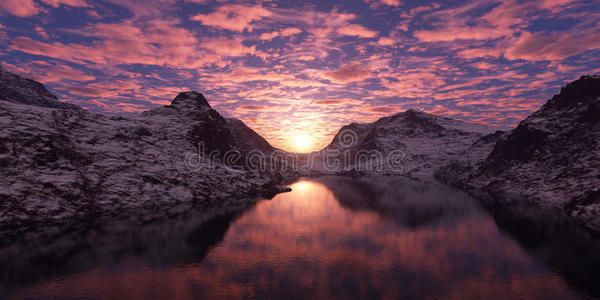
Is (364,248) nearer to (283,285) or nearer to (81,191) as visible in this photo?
(283,285)

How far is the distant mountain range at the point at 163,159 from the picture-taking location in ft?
211

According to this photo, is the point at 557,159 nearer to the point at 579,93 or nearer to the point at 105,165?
the point at 579,93

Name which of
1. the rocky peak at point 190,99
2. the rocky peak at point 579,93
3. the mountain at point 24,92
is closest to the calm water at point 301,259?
the rocky peak at point 190,99

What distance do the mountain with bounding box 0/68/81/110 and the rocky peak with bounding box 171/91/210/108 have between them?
65.9 m

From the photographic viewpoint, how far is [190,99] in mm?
142000

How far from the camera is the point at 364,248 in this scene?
47812mm

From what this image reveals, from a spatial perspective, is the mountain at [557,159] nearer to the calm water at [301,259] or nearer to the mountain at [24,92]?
the calm water at [301,259]

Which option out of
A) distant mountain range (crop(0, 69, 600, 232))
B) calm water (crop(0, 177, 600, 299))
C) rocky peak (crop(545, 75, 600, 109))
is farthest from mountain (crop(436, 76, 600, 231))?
calm water (crop(0, 177, 600, 299))

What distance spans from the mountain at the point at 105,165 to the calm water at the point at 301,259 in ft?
33.7

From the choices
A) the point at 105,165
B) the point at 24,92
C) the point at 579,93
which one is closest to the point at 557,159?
the point at 579,93

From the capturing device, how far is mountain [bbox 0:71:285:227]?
203 feet

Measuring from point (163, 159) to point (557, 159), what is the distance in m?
163

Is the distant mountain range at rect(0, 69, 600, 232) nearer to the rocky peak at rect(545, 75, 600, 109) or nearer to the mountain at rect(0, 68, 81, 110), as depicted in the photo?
the rocky peak at rect(545, 75, 600, 109)

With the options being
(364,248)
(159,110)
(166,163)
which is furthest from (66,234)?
(159,110)
